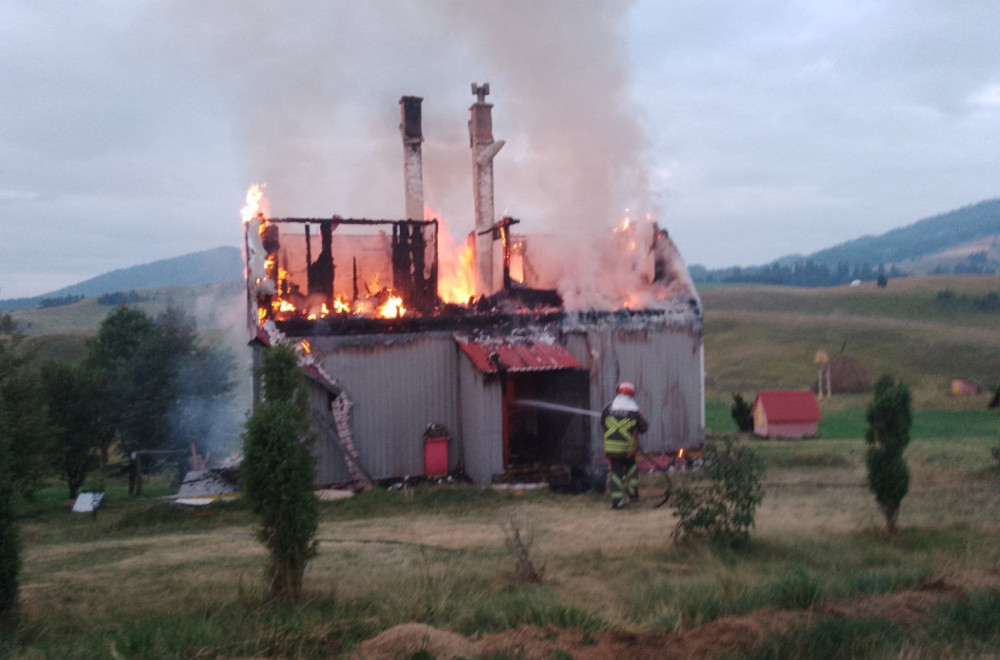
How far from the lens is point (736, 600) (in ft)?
20.8

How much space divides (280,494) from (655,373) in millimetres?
12429

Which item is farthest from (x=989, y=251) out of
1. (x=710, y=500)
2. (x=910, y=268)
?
(x=710, y=500)

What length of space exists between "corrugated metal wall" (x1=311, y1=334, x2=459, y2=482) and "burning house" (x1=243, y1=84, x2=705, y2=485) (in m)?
0.02

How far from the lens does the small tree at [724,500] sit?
8336 millimetres

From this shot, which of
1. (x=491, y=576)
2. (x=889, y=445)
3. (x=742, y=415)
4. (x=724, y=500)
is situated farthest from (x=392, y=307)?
(x=742, y=415)

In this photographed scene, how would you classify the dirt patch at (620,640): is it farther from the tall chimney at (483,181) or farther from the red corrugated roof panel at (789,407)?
the red corrugated roof panel at (789,407)

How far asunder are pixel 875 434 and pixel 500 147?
49.6ft

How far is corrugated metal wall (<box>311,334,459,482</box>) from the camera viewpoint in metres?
15.6

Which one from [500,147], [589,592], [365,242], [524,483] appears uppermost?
[500,147]

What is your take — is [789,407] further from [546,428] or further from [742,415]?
[546,428]

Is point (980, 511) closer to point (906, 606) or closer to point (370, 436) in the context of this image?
point (906, 606)

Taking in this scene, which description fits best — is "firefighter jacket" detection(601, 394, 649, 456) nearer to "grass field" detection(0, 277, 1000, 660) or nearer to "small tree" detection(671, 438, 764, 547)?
"grass field" detection(0, 277, 1000, 660)

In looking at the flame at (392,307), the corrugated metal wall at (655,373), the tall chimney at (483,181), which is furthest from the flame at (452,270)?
the corrugated metal wall at (655,373)

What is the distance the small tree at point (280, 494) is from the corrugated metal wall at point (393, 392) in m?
8.96
